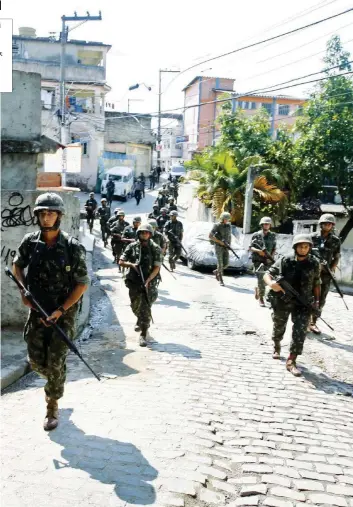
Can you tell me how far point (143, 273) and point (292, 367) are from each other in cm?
229

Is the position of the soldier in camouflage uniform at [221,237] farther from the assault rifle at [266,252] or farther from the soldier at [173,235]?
the assault rifle at [266,252]

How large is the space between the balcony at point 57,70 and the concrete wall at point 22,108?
26658 millimetres

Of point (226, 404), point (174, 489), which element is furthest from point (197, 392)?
point (174, 489)

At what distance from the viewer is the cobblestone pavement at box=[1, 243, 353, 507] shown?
3287 mm

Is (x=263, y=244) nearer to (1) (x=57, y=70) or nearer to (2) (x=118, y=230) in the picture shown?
(2) (x=118, y=230)

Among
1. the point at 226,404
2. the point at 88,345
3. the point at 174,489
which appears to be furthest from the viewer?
the point at 88,345

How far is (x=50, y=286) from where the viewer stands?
409 centimetres

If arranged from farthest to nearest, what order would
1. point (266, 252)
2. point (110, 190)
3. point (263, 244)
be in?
point (110, 190) → point (263, 244) → point (266, 252)

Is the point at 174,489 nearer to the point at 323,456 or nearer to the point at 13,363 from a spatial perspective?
the point at 323,456

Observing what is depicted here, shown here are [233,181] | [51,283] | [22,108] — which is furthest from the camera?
[233,181]

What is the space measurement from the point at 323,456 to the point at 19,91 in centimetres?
592

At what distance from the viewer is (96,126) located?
113 feet

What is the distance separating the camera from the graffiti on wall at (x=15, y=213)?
671cm

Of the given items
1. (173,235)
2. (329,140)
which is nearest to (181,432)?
(173,235)
